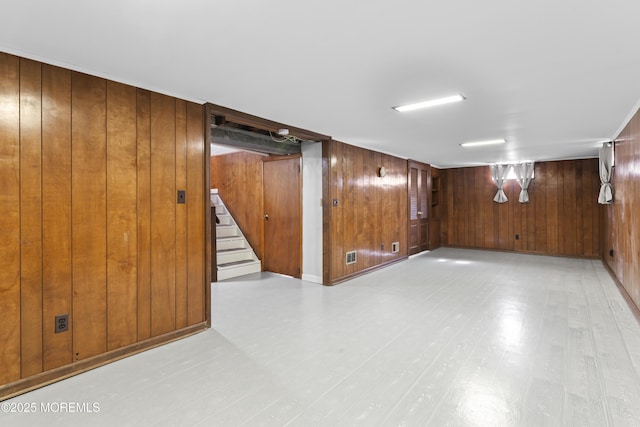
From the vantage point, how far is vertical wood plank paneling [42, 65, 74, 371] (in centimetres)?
227

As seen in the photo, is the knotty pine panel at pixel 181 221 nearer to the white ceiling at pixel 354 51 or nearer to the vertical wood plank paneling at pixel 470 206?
the white ceiling at pixel 354 51

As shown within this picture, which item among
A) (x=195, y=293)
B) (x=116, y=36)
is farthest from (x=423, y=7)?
(x=195, y=293)

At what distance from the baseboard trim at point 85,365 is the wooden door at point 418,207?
568 cm

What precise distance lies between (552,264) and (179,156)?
7.20 meters

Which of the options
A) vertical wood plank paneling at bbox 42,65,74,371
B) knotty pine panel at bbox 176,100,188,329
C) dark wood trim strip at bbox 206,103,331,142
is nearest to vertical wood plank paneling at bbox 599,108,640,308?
dark wood trim strip at bbox 206,103,331,142

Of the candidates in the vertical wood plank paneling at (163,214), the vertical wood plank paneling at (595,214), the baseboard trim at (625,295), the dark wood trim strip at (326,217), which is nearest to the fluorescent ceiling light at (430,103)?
the dark wood trim strip at (326,217)

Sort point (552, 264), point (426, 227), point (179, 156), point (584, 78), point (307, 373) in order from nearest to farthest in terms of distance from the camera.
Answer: point (307, 373) < point (584, 78) < point (179, 156) < point (552, 264) < point (426, 227)

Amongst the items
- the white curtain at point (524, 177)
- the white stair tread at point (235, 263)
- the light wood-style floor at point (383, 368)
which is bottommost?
the light wood-style floor at point (383, 368)

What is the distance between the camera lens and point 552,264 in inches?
257

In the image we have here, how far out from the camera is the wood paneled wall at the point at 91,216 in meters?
2.15

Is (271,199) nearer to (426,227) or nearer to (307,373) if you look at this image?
(307,373)

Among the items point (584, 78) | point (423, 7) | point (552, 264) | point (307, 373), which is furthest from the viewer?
point (552, 264)

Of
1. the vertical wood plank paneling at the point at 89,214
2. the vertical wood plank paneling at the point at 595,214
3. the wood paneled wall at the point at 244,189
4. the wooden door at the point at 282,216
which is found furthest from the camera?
the vertical wood plank paneling at the point at 595,214

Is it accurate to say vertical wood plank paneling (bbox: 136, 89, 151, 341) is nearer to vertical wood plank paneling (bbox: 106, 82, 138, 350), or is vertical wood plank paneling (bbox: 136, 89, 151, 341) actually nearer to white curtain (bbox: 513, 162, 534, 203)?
vertical wood plank paneling (bbox: 106, 82, 138, 350)
